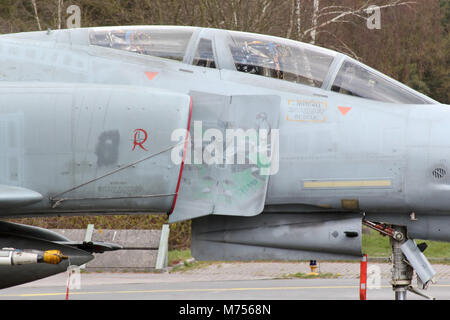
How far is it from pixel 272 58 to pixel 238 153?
3.40 feet

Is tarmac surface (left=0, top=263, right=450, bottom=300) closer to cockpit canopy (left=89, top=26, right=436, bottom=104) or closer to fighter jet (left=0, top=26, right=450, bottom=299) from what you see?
fighter jet (left=0, top=26, right=450, bottom=299)

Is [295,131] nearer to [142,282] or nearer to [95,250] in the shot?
[95,250]

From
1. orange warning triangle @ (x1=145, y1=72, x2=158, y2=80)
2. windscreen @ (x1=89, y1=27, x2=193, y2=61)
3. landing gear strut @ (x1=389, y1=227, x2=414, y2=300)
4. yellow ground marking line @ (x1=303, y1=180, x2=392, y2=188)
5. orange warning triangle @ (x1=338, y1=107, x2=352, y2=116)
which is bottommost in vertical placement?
landing gear strut @ (x1=389, y1=227, x2=414, y2=300)

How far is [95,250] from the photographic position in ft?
28.4

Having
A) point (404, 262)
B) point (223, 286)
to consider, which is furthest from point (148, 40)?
point (223, 286)

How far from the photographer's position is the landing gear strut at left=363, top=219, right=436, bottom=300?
21.7 ft

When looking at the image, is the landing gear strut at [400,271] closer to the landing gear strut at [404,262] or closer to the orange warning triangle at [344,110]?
the landing gear strut at [404,262]

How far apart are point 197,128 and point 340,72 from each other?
1.44m

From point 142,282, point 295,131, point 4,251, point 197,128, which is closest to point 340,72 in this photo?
point 295,131

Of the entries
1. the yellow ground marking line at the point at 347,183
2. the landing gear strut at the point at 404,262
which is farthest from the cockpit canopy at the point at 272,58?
the landing gear strut at the point at 404,262

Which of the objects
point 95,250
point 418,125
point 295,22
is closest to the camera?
point 418,125

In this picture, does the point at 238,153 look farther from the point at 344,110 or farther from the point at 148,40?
the point at 148,40

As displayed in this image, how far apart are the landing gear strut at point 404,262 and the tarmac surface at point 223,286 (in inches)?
183

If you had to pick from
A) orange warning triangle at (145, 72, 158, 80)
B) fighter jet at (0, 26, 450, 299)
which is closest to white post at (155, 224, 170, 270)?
fighter jet at (0, 26, 450, 299)
